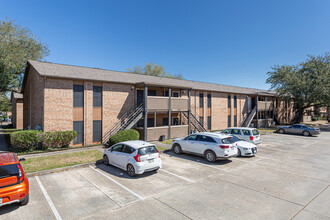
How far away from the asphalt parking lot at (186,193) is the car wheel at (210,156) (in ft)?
1.21

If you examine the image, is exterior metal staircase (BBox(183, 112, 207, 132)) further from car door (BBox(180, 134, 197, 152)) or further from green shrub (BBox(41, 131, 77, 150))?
green shrub (BBox(41, 131, 77, 150))

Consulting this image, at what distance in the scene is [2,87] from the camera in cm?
2391

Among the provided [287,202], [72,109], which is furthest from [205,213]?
[72,109]

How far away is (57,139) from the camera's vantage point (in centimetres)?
1439

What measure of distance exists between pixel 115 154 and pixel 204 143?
551 centimetres

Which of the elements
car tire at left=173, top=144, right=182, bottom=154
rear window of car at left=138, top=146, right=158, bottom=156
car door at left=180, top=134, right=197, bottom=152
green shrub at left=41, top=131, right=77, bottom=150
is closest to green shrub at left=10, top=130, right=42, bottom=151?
green shrub at left=41, top=131, right=77, bottom=150

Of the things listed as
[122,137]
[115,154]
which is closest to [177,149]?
[122,137]

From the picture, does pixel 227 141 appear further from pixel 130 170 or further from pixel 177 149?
pixel 130 170

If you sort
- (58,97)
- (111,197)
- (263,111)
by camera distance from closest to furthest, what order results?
(111,197) → (58,97) → (263,111)

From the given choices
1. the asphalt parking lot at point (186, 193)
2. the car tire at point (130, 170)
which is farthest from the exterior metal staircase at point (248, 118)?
the car tire at point (130, 170)

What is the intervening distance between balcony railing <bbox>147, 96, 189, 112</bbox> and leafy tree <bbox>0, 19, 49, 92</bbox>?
1693 centimetres

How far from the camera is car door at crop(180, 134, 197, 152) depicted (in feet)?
41.3

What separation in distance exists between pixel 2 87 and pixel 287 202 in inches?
1229

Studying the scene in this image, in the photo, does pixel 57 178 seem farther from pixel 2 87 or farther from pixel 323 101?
pixel 323 101
